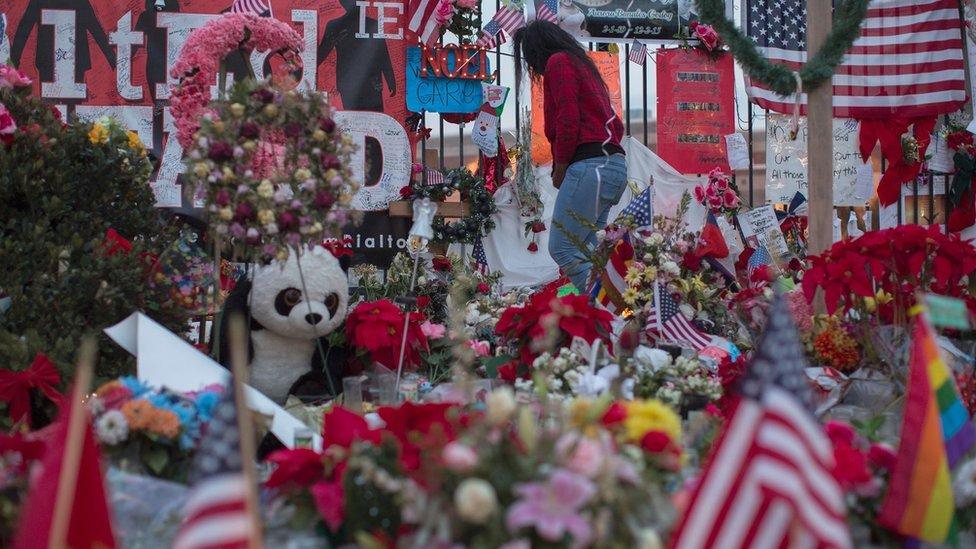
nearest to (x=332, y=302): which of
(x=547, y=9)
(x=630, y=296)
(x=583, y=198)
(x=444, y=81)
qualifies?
(x=630, y=296)

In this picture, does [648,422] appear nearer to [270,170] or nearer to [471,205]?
[270,170]

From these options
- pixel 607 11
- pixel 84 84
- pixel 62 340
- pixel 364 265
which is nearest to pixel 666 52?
pixel 607 11

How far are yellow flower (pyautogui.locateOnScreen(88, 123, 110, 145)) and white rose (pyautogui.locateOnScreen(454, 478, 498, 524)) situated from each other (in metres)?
2.99

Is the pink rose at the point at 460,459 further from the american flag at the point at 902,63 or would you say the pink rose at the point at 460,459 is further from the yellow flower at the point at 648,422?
the american flag at the point at 902,63

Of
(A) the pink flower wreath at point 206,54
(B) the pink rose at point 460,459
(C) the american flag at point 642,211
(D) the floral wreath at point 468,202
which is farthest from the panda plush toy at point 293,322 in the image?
(D) the floral wreath at point 468,202

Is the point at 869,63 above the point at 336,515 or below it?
above

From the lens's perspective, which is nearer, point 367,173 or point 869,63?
point 869,63

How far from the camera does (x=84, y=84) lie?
632 cm

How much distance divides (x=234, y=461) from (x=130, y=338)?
1.51 m

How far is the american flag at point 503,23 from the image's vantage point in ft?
22.5

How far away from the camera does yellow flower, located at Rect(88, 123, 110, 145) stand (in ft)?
12.9

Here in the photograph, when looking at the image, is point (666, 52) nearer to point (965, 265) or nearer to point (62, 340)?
point (965, 265)

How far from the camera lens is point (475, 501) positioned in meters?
1.39

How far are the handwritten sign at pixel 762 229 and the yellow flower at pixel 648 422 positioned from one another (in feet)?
12.4
